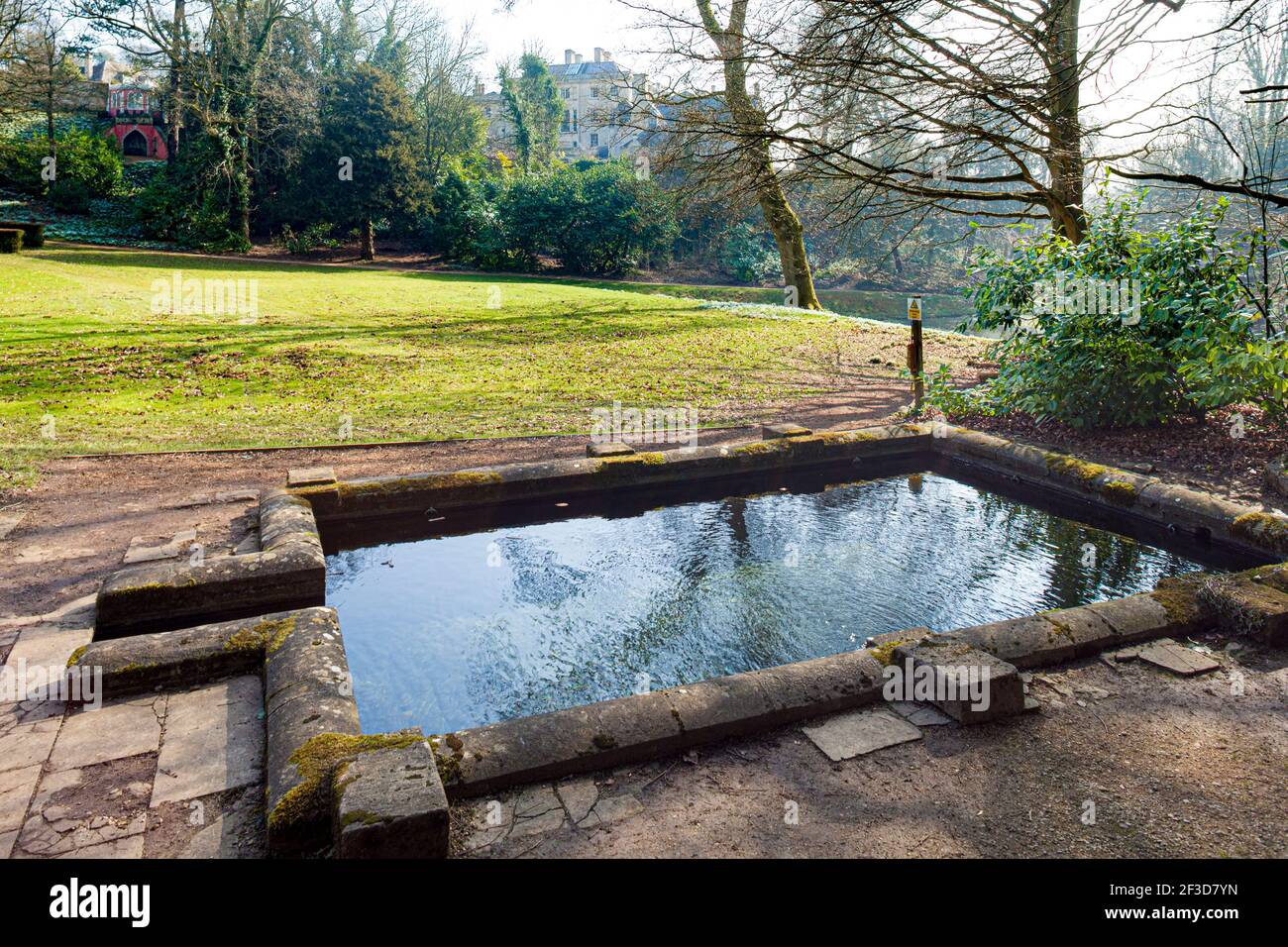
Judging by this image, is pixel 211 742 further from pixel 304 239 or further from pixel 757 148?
pixel 304 239

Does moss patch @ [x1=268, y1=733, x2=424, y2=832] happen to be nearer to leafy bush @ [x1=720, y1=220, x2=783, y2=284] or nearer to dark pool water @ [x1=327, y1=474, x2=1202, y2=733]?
dark pool water @ [x1=327, y1=474, x2=1202, y2=733]

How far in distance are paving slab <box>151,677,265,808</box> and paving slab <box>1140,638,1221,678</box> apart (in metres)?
4.17

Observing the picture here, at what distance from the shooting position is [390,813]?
107 inches

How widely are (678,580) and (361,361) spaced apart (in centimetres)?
870

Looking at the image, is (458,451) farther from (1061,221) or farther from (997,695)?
(1061,221)

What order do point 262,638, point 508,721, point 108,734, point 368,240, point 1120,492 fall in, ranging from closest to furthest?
point 508,721 < point 108,734 < point 262,638 < point 1120,492 < point 368,240

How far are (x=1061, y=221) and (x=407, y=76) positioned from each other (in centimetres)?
3401

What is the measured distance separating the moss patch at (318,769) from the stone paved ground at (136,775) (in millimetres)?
159

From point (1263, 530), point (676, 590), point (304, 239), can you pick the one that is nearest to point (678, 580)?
point (676, 590)

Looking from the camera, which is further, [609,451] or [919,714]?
[609,451]

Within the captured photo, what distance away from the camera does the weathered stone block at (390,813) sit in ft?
8.81

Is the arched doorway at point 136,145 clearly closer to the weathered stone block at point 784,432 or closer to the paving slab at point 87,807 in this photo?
the weathered stone block at point 784,432
